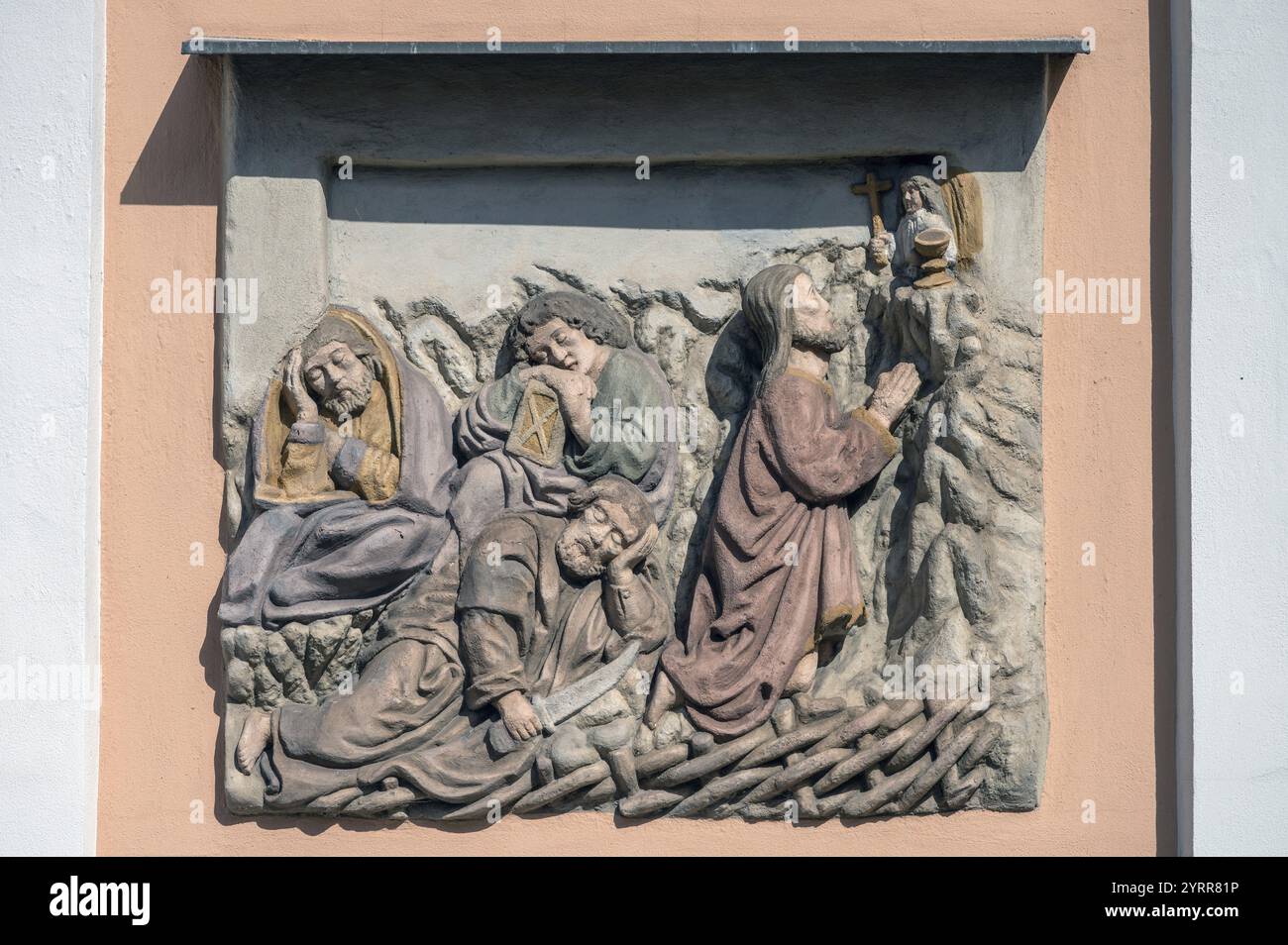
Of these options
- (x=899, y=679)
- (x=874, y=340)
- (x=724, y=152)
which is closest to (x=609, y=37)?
(x=724, y=152)

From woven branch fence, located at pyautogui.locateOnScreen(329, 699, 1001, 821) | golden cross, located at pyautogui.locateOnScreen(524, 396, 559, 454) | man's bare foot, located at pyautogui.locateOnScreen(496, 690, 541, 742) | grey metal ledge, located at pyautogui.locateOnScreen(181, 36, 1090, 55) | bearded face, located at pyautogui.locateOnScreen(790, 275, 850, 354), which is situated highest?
grey metal ledge, located at pyautogui.locateOnScreen(181, 36, 1090, 55)

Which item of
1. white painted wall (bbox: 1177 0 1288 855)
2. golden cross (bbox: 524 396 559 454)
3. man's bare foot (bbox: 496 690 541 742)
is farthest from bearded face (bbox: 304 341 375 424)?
white painted wall (bbox: 1177 0 1288 855)

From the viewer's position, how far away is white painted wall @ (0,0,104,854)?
23.0 feet

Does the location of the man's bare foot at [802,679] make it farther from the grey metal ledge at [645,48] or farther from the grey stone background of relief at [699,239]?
the grey metal ledge at [645,48]

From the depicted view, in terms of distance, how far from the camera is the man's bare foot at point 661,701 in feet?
23.2

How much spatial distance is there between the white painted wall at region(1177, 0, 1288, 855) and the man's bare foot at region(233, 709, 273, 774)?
10.5ft

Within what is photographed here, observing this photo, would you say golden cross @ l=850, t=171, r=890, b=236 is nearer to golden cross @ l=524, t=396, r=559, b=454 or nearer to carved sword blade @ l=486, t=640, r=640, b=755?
golden cross @ l=524, t=396, r=559, b=454

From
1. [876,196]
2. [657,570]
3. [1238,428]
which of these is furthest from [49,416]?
[1238,428]

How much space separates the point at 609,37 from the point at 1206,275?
7.52ft

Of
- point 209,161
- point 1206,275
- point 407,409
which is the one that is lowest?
point 407,409

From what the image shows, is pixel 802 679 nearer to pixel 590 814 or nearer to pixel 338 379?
pixel 590 814

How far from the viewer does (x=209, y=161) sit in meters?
7.36

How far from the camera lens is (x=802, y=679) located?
23.3 feet

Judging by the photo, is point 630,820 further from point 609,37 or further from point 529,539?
point 609,37
